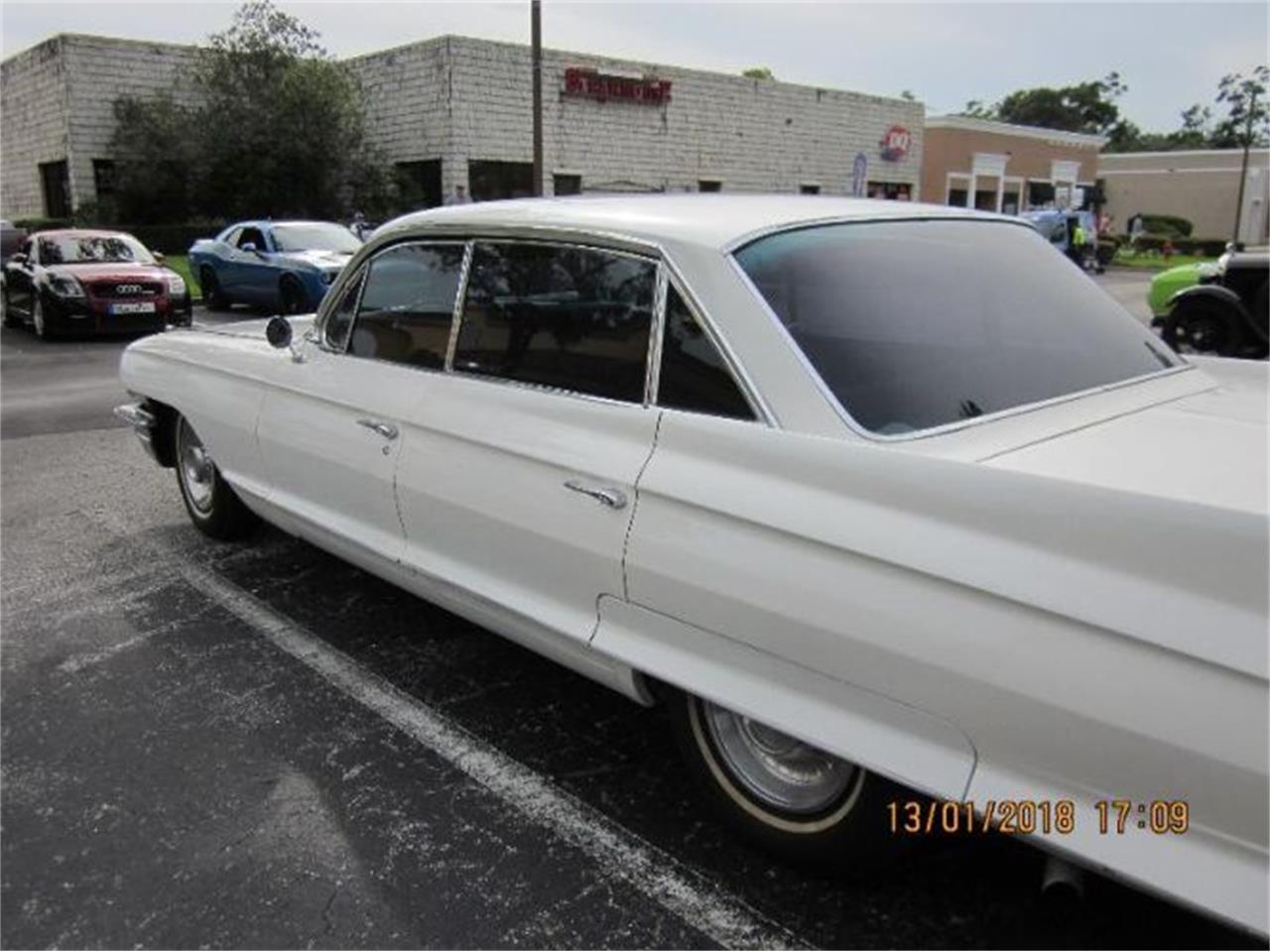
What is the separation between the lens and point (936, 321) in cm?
281

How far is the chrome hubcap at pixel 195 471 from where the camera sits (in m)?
5.30

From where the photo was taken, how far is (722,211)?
10.2 ft

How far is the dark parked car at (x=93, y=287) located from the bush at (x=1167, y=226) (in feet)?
172

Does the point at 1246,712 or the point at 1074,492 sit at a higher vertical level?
the point at 1074,492

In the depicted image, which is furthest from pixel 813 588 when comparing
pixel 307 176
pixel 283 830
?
pixel 307 176

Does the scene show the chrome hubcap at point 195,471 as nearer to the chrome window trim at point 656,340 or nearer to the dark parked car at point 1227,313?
the chrome window trim at point 656,340

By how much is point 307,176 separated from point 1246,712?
27012mm

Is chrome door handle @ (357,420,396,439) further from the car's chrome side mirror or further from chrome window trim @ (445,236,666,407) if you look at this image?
the car's chrome side mirror

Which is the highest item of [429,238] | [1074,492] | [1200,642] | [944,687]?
[429,238]

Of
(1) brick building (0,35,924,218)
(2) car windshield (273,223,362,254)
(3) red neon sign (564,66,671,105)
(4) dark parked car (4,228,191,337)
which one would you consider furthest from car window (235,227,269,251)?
(3) red neon sign (564,66,671,105)

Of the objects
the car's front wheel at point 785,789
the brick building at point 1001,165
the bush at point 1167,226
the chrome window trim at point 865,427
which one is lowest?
the car's front wheel at point 785,789

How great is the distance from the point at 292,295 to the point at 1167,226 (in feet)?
178

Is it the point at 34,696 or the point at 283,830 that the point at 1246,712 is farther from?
the point at 34,696

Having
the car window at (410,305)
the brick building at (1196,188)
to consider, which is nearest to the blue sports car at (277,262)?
the car window at (410,305)
